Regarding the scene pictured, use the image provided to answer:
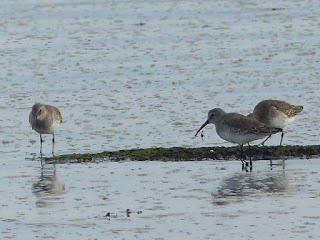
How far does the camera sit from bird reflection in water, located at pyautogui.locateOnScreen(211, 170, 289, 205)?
10453mm

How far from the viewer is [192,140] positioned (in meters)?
14.2

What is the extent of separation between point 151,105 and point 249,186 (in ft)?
19.1

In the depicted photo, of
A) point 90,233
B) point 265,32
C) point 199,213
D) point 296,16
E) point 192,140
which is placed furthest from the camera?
point 296,16

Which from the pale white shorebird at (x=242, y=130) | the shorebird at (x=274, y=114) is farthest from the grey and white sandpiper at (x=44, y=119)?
the shorebird at (x=274, y=114)

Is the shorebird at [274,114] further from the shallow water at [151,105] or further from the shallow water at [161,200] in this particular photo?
the shallow water at [161,200]

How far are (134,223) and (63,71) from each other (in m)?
10.8

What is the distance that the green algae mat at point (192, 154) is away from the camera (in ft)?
41.4

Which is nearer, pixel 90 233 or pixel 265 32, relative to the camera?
pixel 90 233

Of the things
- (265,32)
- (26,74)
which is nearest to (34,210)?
(26,74)

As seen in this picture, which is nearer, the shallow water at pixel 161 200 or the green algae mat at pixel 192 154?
the shallow water at pixel 161 200

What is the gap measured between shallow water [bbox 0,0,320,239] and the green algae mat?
0.99 feet

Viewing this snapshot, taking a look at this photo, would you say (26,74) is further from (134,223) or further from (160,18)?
(134,223)

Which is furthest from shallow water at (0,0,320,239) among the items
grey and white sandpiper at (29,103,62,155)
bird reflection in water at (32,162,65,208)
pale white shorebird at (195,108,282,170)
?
pale white shorebird at (195,108,282,170)

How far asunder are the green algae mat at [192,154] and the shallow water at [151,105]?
0.99ft
